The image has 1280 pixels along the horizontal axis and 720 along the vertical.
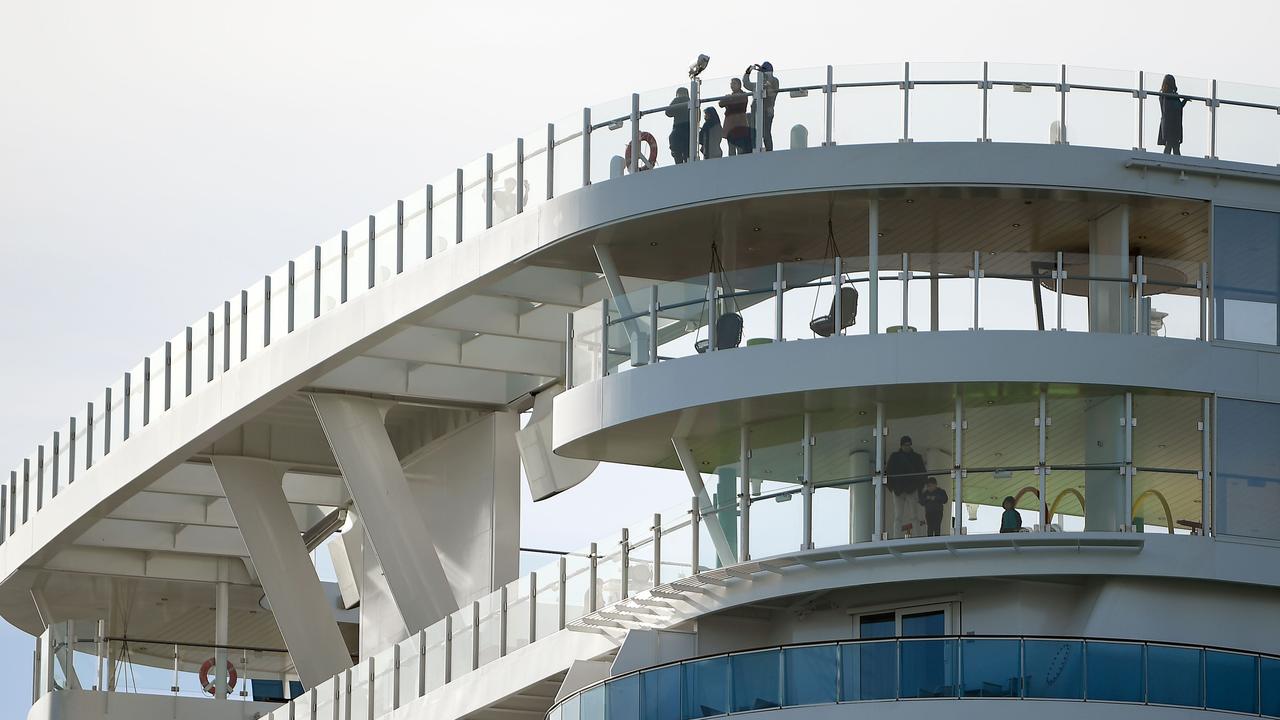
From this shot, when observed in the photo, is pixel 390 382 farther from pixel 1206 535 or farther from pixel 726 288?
pixel 1206 535

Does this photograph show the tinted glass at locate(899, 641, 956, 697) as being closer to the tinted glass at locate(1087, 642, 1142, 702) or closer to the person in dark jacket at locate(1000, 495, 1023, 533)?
the tinted glass at locate(1087, 642, 1142, 702)

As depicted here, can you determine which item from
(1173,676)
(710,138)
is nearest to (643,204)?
(710,138)

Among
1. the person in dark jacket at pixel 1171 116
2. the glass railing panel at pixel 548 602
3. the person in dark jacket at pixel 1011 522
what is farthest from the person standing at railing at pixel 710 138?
the glass railing panel at pixel 548 602

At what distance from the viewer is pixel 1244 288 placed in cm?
3531

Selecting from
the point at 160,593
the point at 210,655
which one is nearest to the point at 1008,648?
the point at 210,655

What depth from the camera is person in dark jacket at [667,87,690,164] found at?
3706 cm

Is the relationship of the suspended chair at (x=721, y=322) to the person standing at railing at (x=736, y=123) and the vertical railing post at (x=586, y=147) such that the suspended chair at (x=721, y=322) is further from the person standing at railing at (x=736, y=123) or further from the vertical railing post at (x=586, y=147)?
the vertical railing post at (x=586, y=147)

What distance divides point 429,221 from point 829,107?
305 inches

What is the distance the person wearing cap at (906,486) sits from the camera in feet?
113

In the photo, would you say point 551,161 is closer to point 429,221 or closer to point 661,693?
point 429,221

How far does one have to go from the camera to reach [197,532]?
5566 cm

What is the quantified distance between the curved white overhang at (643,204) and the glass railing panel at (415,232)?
22 cm

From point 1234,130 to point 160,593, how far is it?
29.2 meters

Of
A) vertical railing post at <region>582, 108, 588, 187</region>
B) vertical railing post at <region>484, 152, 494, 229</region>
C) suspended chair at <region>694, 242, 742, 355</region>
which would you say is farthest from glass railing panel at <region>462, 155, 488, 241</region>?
suspended chair at <region>694, 242, 742, 355</region>
